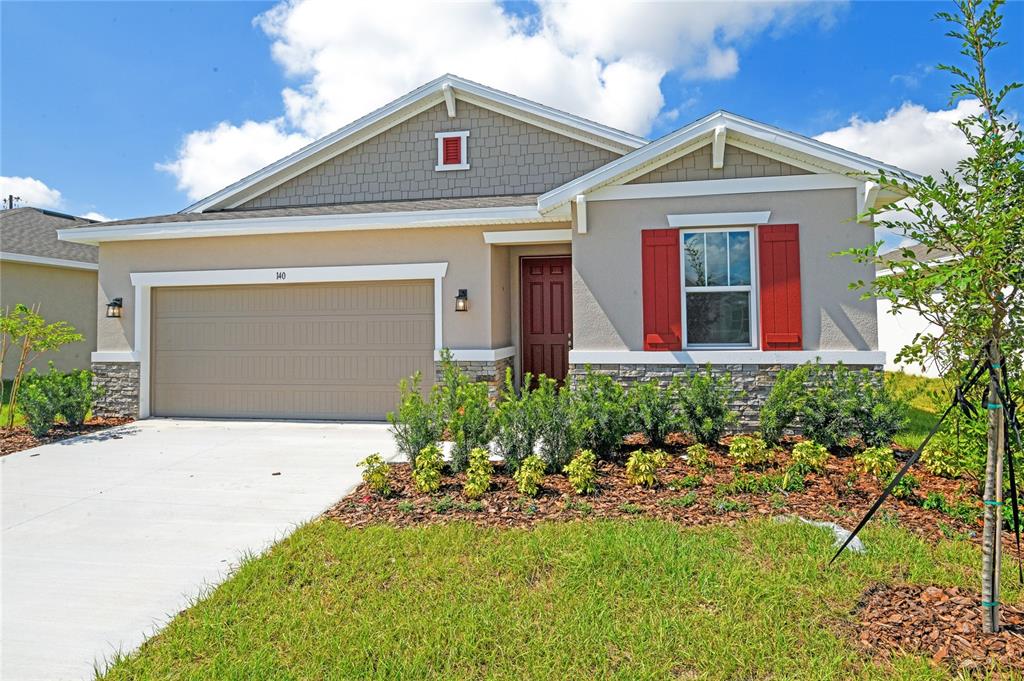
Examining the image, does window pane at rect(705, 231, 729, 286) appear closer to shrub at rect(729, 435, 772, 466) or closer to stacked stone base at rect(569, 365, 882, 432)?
stacked stone base at rect(569, 365, 882, 432)

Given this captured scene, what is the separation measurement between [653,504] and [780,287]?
379 centimetres

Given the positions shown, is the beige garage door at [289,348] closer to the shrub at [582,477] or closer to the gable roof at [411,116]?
the gable roof at [411,116]

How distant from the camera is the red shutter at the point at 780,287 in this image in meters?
6.99

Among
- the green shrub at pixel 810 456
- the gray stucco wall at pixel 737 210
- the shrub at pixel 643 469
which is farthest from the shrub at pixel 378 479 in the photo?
the green shrub at pixel 810 456

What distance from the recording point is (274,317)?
29.7 feet

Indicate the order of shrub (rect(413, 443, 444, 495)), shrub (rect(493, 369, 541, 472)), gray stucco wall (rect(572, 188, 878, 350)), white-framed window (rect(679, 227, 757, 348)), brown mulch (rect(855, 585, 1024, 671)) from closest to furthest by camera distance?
brown mulch (rect(855, 585, 1024, 671)), shrub (rect(413, 443, 444, 495)), shrub (rect(493, 369, 541, 472)), gray stucco wall (rect(572, 188, 878, 350)), white-framed window (rect(679, 227, 757, 348))

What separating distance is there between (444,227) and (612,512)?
5.35 metres

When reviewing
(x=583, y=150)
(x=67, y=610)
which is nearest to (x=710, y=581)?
(x=67, y=610)

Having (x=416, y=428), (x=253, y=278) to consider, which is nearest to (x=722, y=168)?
(x=416, y=428)

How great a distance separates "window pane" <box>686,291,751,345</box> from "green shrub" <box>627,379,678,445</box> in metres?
1.49

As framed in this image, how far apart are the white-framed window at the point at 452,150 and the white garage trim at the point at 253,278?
3.16 m

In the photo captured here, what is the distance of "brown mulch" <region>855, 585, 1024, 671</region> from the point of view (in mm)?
2588

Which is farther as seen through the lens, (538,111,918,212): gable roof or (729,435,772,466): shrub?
(538,111,918,212): gable roof

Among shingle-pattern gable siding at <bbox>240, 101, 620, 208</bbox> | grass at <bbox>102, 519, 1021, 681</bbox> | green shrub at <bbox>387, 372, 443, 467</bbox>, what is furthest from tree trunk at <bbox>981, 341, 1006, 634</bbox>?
shingle-pattern gable siding at <bbox>240, 101, 620, 208</bbox>
